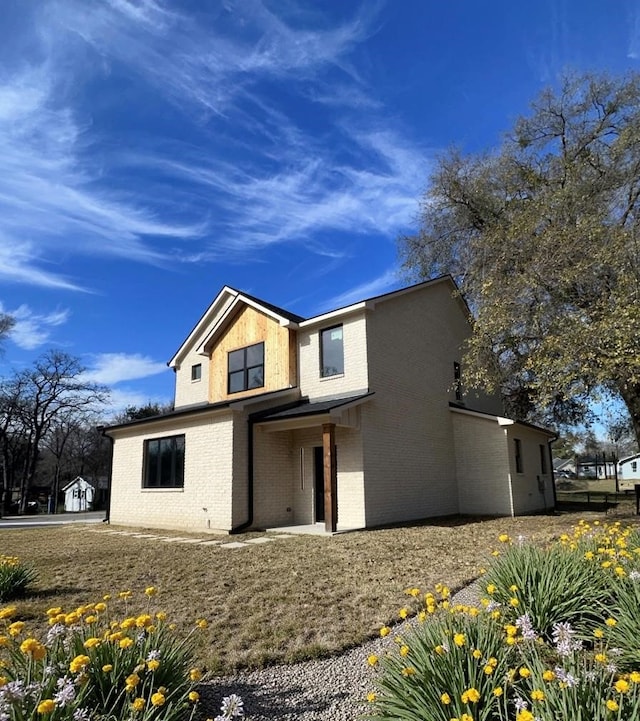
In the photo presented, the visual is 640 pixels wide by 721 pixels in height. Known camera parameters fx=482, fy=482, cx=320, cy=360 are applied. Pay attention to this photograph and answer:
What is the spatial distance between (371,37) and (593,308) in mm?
8885

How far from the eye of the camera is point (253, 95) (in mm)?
13047

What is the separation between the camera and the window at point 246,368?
1714cm

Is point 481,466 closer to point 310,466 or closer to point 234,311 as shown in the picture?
point 310,466

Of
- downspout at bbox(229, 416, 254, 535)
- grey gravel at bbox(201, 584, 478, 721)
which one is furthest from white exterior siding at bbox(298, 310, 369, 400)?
grey gravel at bbox(201, 584, 478, 721)

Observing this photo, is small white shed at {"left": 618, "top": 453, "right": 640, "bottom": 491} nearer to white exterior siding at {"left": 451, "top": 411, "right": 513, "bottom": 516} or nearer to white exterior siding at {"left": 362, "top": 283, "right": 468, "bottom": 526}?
white exterior siding at {"left": 451, "top": 411, "right": 513, "bottom": 516}

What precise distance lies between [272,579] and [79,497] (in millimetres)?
41582

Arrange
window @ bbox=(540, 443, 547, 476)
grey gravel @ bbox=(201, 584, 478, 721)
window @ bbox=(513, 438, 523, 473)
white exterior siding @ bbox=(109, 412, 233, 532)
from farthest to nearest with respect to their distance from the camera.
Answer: window @ bbox=(540, 443, 547, 476) < window @ bbox=(513, 438, 523, 473) < white exterior siding @ bbox=(109, 412, 233, 532) < grey gravel @ bbox=(201, 584, 478, 721)

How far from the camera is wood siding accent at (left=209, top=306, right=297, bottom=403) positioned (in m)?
16.1

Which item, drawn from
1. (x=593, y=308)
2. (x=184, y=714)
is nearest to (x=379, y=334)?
(x=593, y=308)

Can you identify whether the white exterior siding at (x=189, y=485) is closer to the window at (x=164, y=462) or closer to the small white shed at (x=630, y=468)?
the window at (x=164, y=462)

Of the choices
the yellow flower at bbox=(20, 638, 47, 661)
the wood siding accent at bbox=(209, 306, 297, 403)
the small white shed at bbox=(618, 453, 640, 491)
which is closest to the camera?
the yellow flower at bbox=(20, 638, 47, 661)

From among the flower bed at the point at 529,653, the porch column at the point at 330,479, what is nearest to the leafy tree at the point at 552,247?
the porch column at the point at 330,479

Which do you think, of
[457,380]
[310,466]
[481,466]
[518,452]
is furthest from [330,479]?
[518,452]

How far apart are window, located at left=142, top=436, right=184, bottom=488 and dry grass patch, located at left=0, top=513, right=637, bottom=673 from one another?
2935mm
